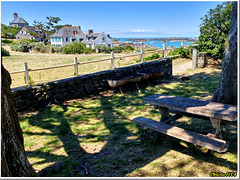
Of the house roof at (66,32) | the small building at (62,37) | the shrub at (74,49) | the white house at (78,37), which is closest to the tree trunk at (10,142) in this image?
the shrub at (74,49)

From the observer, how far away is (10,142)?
2.03m

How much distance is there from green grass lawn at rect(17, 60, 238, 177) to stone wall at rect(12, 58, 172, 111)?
0.36m

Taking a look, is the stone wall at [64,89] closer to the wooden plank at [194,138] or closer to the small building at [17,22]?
the wooden plank at [194,138]

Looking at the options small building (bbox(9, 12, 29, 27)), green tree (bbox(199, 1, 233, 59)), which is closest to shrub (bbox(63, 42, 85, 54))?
green tree (bbox(199, 1, 233, 59))

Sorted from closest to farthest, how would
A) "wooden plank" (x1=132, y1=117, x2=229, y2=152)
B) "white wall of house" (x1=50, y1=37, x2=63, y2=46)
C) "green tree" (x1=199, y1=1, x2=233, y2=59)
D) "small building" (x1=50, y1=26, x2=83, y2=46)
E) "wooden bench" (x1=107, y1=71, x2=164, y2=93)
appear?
1. "wooden plank" (x1=132, y1=117, x2=229, y2=152)
2. "wooden bench" (x1=107, y1=71, x2=164, y2=93)
3. "green tree" (x1=199, y1=1, x2=233, y2=59)
4. "small building" (x1=50, y1=26, x2=83, y2=46)
5. "white wall of house" (x1=50, y1=37, x2=63, y2=46)

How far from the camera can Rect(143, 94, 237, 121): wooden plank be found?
281 cm

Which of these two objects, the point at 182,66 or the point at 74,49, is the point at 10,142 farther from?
the point at 74,49

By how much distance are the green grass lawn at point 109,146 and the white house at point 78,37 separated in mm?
39301

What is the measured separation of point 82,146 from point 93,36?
155 ft

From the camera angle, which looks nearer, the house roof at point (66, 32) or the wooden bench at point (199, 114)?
the wooden bench at point (199, 114)

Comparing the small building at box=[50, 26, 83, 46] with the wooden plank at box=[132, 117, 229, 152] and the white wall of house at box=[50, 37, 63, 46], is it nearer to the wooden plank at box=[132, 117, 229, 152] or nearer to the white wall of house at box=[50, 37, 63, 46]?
the white wall of house at box=[50, 37, 63, 46]

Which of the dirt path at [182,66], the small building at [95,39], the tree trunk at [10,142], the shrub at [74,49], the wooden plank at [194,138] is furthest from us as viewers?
the small building at [95,39]

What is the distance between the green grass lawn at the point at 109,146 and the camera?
9.53 feet

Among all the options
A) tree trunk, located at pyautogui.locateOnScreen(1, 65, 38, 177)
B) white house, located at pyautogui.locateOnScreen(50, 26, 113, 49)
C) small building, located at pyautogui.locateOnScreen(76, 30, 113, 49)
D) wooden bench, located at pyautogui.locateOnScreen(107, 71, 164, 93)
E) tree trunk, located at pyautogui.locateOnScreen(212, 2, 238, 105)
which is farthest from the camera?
white house, located at pyautogui.locateOnScreen(50, 26, 113, 49)
